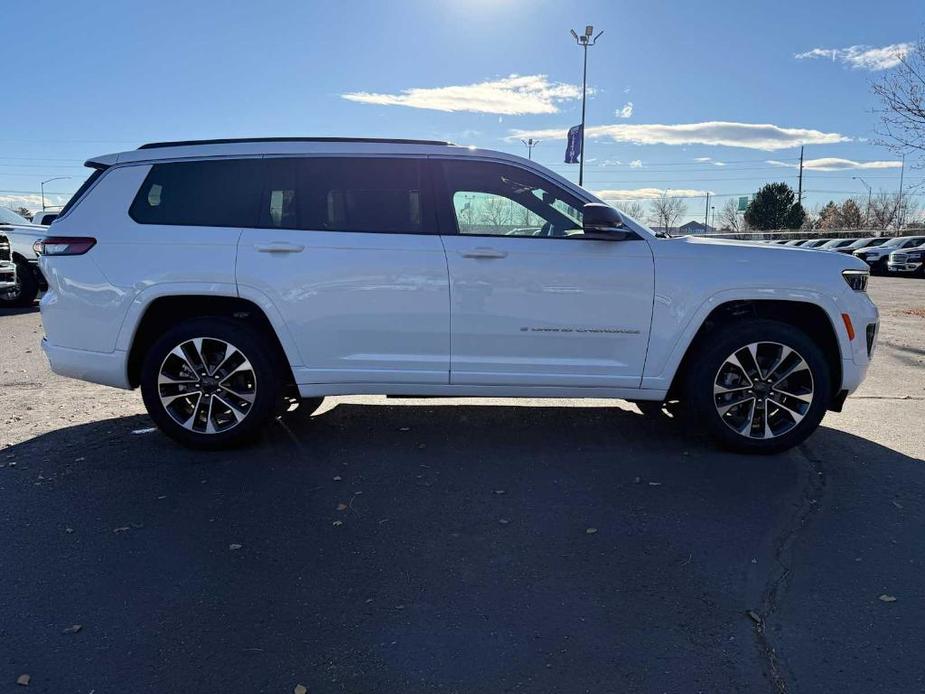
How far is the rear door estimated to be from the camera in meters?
4.27

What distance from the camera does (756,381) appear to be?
443 centimetres

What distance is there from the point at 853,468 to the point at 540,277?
92.2 inches

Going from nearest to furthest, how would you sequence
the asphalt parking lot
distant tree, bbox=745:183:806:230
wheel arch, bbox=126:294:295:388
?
the asphalt parking lot < wheel arch, bbox=126:294:295:388 < distant tree, bbox=745:183:806:230

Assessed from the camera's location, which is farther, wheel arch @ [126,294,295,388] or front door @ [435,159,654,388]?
wheel arch @ [126,294,295,388]

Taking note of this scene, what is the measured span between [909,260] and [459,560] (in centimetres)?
3049

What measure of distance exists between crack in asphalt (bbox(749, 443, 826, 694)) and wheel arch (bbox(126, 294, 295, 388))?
3.02 meters

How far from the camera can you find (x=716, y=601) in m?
2.80

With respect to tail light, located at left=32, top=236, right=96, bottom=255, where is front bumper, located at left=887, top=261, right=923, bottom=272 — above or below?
above

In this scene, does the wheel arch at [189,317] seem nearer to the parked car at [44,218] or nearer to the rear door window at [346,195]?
the rear door window at [346,195]

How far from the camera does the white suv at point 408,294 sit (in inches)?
169

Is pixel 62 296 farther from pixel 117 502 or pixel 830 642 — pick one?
pixel 830 642

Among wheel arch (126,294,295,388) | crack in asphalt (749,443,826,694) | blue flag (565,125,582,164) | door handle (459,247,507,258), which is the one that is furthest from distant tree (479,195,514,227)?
blue flag (565,125,582,164)

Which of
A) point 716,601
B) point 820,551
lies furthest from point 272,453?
point 820,551

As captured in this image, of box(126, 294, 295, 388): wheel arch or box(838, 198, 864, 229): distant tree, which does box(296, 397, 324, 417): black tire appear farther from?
box(838, 198, 864, 229): distant tree
